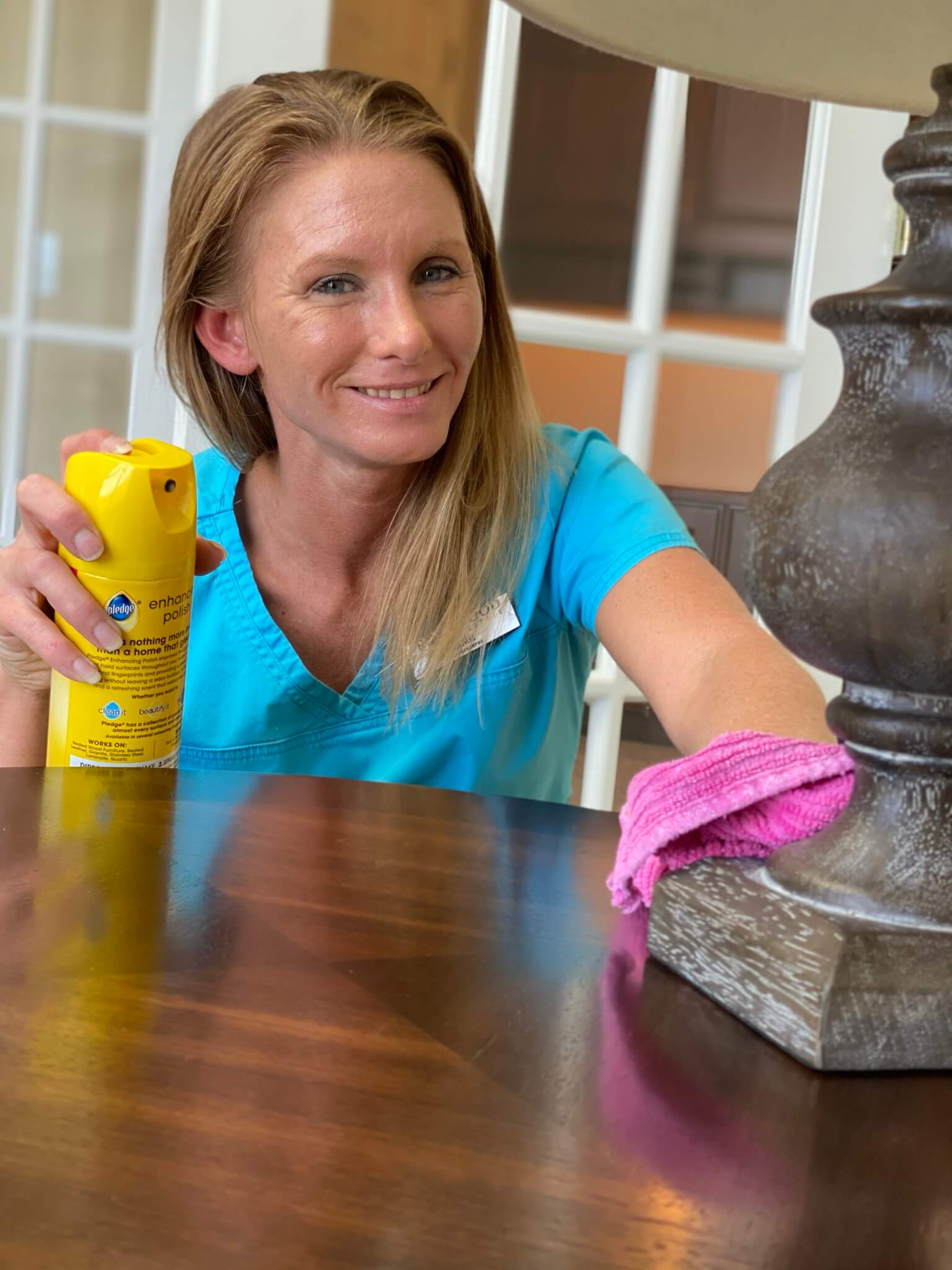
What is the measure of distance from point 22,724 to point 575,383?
124 centimetres

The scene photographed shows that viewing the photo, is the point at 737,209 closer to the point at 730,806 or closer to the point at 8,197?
the point at 8,197

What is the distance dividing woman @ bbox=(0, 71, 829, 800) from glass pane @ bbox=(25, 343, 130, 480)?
1.35m

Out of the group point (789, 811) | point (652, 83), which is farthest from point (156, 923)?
point (652, 83)

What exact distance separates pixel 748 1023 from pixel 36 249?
211 cm

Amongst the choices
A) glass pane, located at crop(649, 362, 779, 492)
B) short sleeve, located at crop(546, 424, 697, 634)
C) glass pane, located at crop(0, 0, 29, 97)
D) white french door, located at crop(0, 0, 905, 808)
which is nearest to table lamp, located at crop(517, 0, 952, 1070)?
short sleeve, located at crop(546, 424, 697, 634)

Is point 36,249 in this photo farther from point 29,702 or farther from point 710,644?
point 710,644

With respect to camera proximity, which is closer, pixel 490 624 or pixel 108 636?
pixel 108 636

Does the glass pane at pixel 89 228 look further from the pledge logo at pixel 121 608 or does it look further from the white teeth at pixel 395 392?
the pledge logo at pixel 121 608

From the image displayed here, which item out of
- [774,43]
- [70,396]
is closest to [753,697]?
[774,43]

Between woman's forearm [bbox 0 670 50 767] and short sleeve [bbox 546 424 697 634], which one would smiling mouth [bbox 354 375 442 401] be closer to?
short sleeve [bbox 546 424 697 634]

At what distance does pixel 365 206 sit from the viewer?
126 centimetres

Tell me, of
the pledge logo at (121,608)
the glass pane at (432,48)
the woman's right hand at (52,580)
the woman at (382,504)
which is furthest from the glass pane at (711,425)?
the pledge logo at (121,608)

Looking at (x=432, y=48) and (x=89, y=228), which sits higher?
(x=432, y=48)

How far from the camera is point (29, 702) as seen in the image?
1213 millimetres
